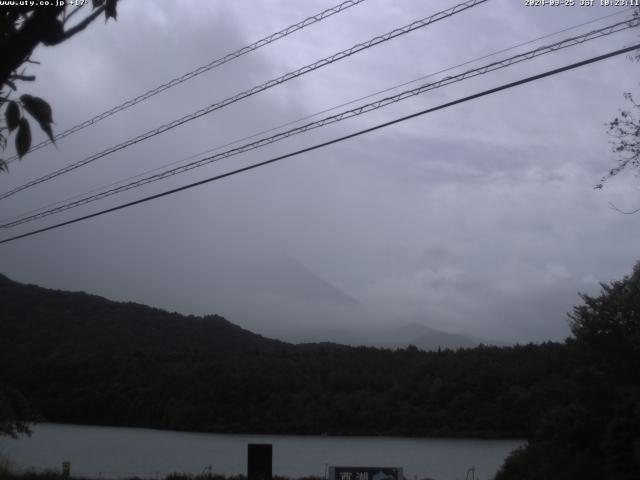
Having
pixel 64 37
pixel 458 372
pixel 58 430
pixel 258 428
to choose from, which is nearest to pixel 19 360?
pixel 58 430

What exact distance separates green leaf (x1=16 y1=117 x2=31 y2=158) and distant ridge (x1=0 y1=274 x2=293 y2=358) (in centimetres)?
4664

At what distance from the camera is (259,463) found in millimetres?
19688

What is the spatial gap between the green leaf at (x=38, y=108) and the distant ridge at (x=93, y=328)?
4676 centimetres

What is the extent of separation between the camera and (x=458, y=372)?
1543 inches

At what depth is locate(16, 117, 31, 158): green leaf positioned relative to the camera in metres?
4.04

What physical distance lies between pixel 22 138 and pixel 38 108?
22cm

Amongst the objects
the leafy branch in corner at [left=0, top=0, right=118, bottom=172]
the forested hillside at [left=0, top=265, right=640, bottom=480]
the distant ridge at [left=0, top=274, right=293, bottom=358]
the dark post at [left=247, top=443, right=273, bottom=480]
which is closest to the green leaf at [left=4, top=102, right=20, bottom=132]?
the leafy branch in corner at [left=0, top=0, right=118, bottom=172]

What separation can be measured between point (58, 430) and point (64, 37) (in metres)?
44.3

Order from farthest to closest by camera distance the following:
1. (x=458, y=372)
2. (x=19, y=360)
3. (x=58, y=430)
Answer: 1. (x=19, y=360)
2. (x=58, y=430)
3. (x=458, y=372)

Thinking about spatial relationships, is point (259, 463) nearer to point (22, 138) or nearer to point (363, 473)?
point (363, 473)

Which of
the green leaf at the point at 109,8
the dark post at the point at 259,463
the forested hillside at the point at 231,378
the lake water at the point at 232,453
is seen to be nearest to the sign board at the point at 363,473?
the dark post at the point at 259,463

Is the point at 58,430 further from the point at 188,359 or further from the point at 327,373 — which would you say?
the point at 327,373

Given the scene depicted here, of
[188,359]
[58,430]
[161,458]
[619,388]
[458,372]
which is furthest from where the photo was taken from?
[188,359]

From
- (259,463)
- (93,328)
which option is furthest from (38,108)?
(93,328)
